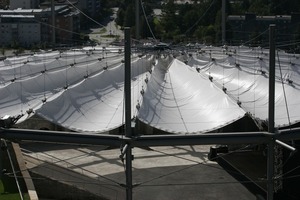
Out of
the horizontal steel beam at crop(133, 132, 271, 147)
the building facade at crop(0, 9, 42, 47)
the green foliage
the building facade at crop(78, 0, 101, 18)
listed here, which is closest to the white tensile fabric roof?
the horizontal steel beam at crop(133, 132, 271, 147)

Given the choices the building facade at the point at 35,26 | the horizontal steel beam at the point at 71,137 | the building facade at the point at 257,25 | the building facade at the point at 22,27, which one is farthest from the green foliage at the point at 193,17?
the horizontal steel beam at the point at 71,137

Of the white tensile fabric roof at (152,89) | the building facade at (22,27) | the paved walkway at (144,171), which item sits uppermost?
the building facade at (22,27)

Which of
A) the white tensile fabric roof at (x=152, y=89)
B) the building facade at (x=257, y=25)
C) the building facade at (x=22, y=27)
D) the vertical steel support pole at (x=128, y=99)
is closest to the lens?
the vertical steel support pole at (x=128, y=99)

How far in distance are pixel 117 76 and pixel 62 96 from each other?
75.3 inches

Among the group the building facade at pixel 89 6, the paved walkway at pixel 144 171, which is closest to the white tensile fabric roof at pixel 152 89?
the paved walkway at pixel 144 171

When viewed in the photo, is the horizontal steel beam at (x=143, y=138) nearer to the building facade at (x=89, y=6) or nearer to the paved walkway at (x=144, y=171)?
the paved walkway at (x=144, y=171)

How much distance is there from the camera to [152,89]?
12750mm

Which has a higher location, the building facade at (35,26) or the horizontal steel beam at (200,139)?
the building facade at (35,26)

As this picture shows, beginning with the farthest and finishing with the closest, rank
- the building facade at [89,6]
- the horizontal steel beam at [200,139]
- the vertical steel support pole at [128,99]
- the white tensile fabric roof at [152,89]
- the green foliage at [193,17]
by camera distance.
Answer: the building facade at [89,6] → the green foliage at [193,17] → the white tensile fabric roof at [152,89] → the horizontal steel beam at [200,139] → the vertical steel support pole at [128,99]

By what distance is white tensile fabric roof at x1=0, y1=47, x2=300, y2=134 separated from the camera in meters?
11.3

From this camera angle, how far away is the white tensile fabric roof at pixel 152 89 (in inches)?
443

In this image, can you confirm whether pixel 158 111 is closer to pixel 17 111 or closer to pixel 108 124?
pixel 108 124

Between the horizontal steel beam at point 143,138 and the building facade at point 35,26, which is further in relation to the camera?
the building facade at point 35,26

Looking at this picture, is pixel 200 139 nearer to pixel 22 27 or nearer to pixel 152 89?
pixel 152 89
